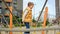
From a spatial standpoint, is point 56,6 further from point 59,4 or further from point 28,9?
point 28,9

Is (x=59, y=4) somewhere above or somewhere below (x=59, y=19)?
above

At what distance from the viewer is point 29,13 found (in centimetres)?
279

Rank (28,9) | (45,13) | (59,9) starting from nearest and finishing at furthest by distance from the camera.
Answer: (28,9) < (45,13) < (59,9)

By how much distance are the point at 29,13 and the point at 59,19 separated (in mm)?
1031

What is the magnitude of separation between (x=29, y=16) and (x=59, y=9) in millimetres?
878

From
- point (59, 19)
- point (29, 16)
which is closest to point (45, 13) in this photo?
point (29, 16)

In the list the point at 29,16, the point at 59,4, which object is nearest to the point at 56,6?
the point at 59,4

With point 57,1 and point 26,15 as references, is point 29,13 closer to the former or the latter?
point 26,15

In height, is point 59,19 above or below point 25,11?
below

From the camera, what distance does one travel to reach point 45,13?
10.2 ft

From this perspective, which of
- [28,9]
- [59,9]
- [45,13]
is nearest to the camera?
[28,9]

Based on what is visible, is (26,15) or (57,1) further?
(57,1)

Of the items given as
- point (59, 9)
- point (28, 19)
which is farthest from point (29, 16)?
point (59, 9)

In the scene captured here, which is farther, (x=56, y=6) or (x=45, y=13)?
(x=56, y=6)
